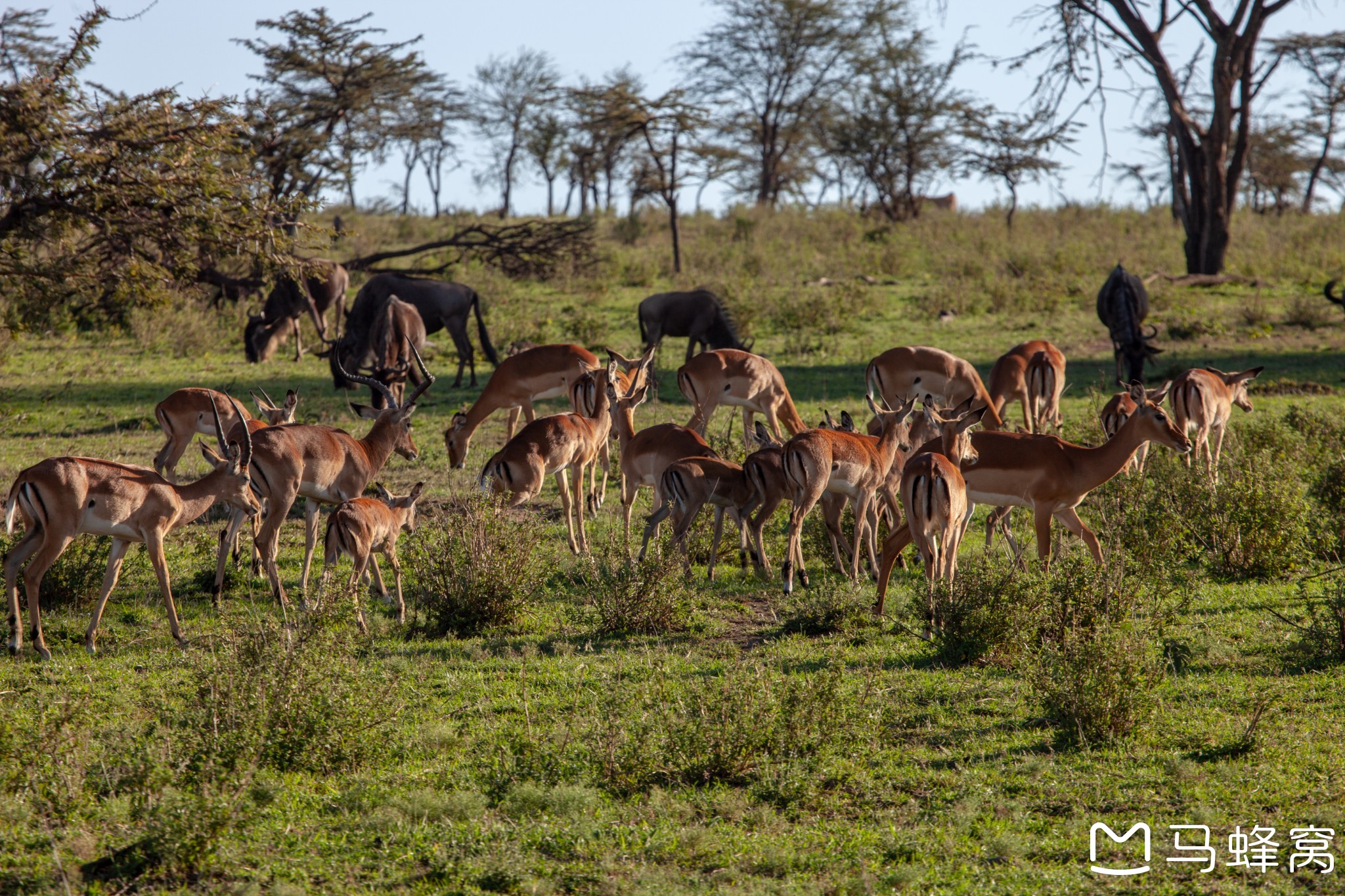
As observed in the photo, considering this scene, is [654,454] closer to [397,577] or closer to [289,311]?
[397,577]

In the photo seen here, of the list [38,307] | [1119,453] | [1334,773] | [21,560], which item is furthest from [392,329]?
[1334,773]

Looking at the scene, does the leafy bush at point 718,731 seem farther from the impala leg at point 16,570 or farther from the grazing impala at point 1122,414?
the grazing impala at point 1122,414

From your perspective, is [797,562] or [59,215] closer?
[797,562]

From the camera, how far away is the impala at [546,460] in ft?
26.7

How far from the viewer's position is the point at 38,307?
10.9m

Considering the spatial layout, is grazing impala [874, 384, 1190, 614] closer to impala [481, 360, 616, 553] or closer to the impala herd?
the impala herd

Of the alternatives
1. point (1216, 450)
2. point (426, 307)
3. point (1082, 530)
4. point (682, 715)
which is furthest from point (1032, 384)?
point (426, 307)

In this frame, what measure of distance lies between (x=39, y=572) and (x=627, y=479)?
391 cm

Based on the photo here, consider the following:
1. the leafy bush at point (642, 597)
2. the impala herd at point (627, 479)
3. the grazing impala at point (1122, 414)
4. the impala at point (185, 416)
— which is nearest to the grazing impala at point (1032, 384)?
the impala herd at point (627, 479)

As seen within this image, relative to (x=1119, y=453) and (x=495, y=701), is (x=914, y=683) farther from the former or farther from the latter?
(x=1119, y=453)

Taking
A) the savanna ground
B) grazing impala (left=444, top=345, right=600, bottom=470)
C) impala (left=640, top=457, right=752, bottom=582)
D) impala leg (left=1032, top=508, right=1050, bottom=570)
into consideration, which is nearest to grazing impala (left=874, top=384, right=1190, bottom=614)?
impala leg (left=1032, top=508, right=1050, bottom=570)

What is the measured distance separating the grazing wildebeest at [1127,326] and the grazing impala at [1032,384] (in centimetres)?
215

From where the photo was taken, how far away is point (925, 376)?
11.8 meters

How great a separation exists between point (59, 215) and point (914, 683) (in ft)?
24.6
